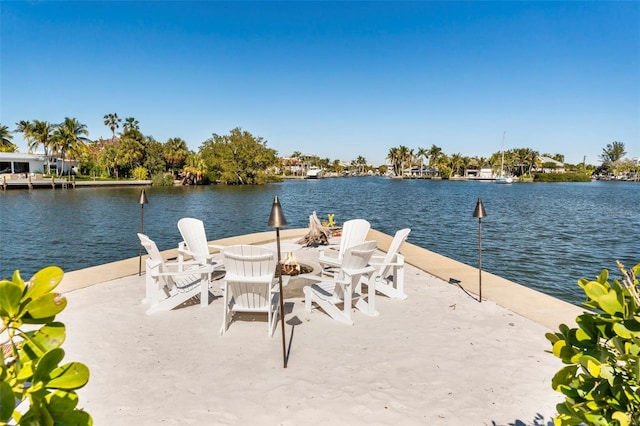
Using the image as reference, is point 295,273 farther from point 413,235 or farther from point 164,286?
point 413,235

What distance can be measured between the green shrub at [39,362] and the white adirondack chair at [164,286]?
4621 mm

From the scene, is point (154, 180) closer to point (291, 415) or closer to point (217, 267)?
point (217, 267)

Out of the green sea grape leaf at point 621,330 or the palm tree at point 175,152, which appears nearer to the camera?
the green sea grape leaf at point 621,330

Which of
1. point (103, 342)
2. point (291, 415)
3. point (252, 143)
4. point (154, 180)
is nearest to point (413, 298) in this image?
point (291, 415)

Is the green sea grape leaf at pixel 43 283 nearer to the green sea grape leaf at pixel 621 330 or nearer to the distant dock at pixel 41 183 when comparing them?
the green sea grape leaf at pixel 621 330

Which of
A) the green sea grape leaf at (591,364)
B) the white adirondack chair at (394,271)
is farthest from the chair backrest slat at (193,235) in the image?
the green sea grape leaf at (591,364)

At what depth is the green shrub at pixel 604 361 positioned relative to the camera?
3.58ft

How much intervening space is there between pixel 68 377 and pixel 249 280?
3.75 meters

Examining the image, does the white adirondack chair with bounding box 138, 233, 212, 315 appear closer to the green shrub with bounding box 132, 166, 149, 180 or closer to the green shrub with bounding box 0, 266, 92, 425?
the green shrub with bounding box 0, 266, 92, 425

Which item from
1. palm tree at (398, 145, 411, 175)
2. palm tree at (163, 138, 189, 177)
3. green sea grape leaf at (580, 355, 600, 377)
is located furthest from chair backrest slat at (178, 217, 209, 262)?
palm tree at (398, 145, 411, 175)

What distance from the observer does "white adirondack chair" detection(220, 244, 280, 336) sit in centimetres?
468

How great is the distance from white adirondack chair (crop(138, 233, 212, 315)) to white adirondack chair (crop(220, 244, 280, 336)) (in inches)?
34.5

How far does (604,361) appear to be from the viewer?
113 cm

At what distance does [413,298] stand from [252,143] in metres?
63.4
